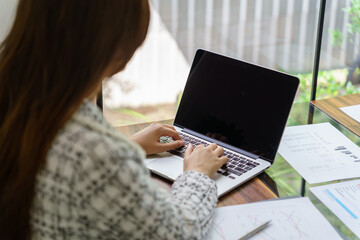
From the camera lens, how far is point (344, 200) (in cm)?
113

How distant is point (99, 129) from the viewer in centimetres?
78

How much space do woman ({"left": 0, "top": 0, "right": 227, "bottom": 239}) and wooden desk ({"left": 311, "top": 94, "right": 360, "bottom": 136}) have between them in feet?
2.78

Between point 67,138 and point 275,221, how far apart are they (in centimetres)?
49

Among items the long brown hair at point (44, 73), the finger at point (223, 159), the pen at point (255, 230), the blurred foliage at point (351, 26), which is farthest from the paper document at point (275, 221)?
the blurred foliage at point (351, 26)

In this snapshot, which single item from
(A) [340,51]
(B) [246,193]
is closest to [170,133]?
(B) [246,193]

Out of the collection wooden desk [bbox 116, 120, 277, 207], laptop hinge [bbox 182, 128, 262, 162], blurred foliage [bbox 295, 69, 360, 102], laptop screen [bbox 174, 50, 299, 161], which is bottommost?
blurred foliage [bbox 295, 69, 360, 102]

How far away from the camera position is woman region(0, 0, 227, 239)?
763 mm

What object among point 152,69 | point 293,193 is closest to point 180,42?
point 152,69

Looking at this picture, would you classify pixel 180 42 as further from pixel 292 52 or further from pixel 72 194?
pixel 72 194

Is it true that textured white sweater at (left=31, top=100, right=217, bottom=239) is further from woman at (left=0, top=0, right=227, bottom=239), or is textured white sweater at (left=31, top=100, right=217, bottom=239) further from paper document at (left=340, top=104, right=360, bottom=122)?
paper document at (left=340, top=104, right=360, bottom=122)

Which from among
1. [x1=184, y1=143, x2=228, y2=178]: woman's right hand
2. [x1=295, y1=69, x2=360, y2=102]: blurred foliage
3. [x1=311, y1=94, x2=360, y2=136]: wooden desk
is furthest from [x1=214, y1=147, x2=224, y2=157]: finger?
[x1=295, y1=69, x2=360, y2=102]: blurred foliage

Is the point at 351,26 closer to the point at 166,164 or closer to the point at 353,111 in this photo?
the point at 353,111

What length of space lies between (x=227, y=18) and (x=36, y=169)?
178 centimetres

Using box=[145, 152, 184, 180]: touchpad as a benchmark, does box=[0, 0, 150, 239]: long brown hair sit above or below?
above
